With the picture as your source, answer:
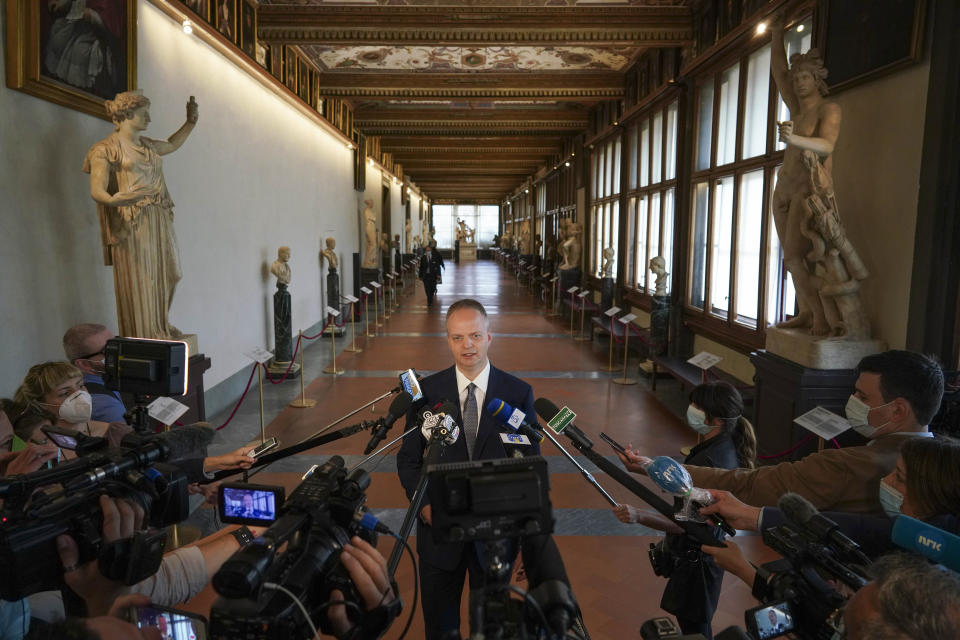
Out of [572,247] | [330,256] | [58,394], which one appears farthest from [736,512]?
[572,247]

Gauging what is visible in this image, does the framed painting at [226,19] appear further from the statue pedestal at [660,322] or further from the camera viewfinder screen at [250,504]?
the camera viewfinder screen at [250,504]

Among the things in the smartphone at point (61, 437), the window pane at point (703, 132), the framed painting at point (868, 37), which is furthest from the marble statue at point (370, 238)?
the smartphone at point (61, 437)

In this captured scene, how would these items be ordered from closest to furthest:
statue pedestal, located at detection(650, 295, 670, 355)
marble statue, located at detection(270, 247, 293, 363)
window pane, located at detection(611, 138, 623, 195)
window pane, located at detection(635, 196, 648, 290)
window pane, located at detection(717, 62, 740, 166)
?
window pane, located at detection(717, 62, 740, 166), marble statue, located at detection(270, 247, 293, 363), statue pedestal, located at detection(650, 295, 670, 355), window pane, located at detection(635, 196, 648, 290), window pane, located at detection(611, 138, 623, 195)

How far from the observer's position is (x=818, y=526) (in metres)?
1.51

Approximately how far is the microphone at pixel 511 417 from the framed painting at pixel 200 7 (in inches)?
258

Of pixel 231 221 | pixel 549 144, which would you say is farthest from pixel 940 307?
pixel 549 144

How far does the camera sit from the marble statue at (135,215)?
457 centimetres

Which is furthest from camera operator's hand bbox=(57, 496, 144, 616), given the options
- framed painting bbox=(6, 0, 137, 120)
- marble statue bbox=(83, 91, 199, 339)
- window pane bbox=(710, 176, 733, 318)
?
window pane bbox=(710, 176, 733, 318)

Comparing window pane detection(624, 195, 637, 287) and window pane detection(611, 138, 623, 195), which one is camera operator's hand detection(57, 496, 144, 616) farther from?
window pane detection(611, 138, 623, 195)

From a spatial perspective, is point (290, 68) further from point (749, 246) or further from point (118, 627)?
point (118, 627)

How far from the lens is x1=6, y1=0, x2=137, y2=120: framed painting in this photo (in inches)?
164

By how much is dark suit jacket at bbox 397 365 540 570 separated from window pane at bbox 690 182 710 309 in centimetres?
773

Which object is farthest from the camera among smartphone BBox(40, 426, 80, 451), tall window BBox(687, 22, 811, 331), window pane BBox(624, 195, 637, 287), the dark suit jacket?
window pane BBox(624, 195, 637, 287)

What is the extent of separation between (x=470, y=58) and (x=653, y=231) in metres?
4.89
